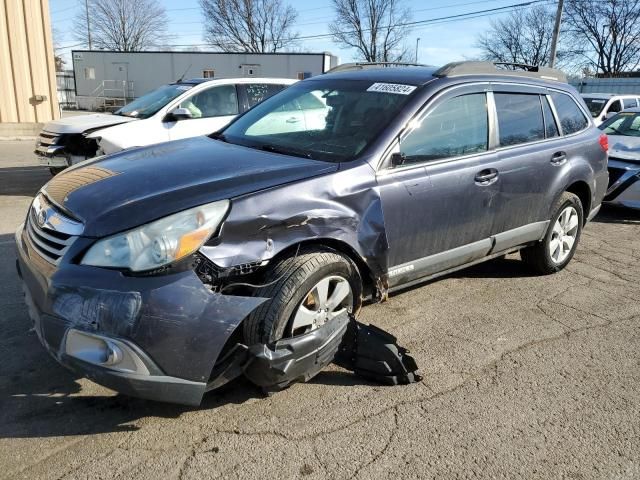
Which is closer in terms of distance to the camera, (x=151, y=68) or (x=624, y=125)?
(x=624, y=125)

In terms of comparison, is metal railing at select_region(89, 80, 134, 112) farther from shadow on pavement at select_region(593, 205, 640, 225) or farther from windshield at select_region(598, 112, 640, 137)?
shadow on pavement at select_region(593, 205, 640, 225)

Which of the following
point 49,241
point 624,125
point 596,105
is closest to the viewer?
point 49,241

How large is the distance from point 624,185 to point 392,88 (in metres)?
5.11

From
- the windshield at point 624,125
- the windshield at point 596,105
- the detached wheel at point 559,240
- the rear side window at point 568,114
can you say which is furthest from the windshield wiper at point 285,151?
the windshield at point 596,105

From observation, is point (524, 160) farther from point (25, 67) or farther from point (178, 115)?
point (25, 67)

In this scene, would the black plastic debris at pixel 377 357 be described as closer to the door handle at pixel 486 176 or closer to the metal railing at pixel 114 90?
the door handle at pixel 486 176

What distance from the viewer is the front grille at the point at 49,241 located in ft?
8.31

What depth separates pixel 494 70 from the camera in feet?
13.8

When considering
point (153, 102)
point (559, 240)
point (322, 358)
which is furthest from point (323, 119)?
point (153, 102)

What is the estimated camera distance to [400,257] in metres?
3.43

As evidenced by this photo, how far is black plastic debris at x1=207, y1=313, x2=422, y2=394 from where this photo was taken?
2594mm

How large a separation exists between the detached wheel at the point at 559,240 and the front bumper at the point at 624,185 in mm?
2724

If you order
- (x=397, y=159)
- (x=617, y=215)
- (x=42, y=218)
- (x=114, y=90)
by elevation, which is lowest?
(x=617, y=215)

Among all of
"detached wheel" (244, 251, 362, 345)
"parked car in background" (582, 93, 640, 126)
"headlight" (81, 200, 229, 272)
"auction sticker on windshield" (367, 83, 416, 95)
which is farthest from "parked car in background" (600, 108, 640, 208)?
"headlight" (81, 200, 229, 272)
